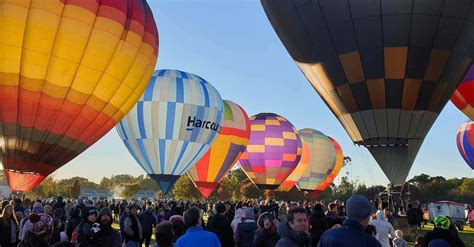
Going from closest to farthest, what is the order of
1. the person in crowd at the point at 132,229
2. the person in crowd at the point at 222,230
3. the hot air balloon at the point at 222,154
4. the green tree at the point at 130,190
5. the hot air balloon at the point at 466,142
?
the person in crowd at the point at 222,230, the person in crowd at the point at 132,229, the hot air balloon at the point at 222,154, the hot air balloon at the point at 466,142, the green tree at the point at 130,190

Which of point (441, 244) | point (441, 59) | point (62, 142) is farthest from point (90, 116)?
point (441, 244)

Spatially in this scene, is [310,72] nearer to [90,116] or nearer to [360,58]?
[360,58]

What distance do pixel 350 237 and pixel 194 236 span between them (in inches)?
54.2

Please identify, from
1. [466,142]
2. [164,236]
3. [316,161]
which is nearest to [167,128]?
[164,236]

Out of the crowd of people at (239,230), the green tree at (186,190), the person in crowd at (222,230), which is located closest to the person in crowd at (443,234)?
the crowd of people at (239,230)

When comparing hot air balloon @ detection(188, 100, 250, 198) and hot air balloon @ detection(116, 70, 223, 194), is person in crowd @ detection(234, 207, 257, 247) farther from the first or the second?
hot air balloon @ detection(188, 100, 250, 198)

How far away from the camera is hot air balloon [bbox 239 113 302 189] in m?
30.2

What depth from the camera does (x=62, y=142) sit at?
1400 cm

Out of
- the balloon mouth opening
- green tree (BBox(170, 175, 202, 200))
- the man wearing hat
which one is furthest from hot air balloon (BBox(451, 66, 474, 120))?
green tree (BBox(170, 175, 202, 200))

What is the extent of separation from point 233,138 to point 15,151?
47.7 feet

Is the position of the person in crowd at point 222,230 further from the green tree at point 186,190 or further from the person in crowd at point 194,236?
the green tree at point 186,190

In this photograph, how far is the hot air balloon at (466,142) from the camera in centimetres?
2800

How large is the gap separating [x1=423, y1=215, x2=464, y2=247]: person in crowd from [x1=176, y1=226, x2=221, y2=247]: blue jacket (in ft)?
6.10

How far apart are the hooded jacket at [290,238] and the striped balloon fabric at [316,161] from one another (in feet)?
111
